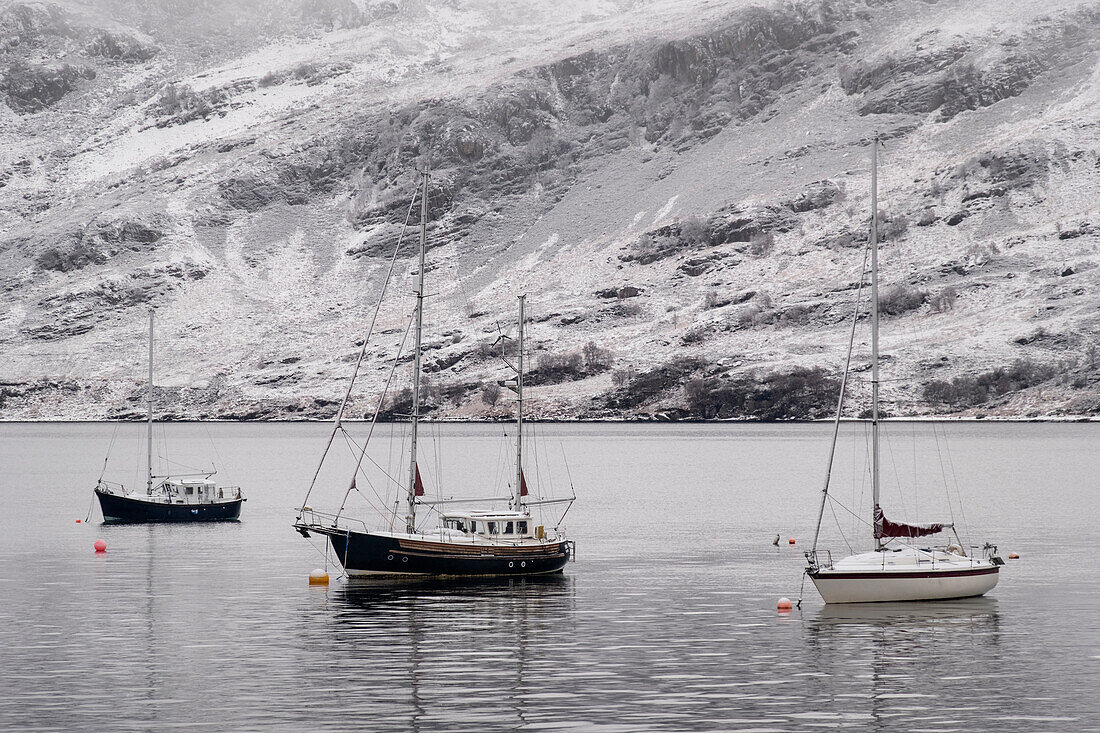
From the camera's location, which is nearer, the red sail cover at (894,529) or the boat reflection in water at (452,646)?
the boat reflection in water at (452,646)

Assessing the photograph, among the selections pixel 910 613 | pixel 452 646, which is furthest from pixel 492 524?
pixel 910 613

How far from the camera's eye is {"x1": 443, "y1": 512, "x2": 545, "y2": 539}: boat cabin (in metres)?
63.1

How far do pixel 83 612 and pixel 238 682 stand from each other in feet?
53.7

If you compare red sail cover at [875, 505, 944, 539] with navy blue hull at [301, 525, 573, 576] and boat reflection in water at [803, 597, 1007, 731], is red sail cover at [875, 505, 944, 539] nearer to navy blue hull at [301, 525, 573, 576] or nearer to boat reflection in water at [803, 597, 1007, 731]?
boat reflection in water at [803, 597, 1007, 731]

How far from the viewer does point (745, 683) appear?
3984 centimetres

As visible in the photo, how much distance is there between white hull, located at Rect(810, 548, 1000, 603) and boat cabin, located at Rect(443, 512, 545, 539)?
1528 centimetres

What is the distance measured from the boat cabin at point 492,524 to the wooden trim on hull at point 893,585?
15.1 metres

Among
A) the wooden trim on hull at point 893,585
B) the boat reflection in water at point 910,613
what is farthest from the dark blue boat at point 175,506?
the boat reflection in water at point 910,613

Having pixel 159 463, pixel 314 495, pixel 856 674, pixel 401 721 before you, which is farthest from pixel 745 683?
pixel 159 463

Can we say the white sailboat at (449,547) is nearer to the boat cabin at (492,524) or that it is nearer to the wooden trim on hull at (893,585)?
the boat cabin at (492,524)

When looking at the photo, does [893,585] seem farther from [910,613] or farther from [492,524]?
[492,524]

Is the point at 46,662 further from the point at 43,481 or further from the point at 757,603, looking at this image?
the point at 43,481

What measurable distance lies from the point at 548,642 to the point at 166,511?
5798 centimetres

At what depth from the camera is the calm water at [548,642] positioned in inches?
1425
